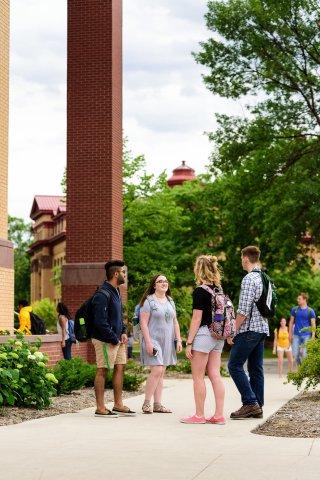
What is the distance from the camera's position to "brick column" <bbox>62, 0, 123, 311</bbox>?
2459 cm

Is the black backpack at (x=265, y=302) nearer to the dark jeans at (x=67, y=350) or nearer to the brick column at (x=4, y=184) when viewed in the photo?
the brick column at (x=4, y=184)

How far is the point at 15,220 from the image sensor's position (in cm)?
12938

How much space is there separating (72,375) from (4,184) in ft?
11.7

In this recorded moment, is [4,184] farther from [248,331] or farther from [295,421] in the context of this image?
[295,421]

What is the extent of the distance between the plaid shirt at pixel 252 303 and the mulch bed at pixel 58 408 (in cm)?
258

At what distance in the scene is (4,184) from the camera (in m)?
17.6

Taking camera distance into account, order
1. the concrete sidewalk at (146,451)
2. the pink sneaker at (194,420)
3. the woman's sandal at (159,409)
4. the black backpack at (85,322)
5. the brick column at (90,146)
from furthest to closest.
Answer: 1. the brick column at (90,146)
2. the woman's sandal at (159,409)
3. the black backpack at (85,322)
4. the pink sneaker at (194,420)
5. the concrete sidewalk at (146,451)

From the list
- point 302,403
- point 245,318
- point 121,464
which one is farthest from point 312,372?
point 121,464

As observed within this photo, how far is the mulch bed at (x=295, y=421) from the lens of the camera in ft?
35.0

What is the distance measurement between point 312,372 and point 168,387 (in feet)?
15.3

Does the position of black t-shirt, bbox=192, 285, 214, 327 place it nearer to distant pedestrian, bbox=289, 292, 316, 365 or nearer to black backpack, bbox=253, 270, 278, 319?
black backpack, bbox=253, 270, 278, 319

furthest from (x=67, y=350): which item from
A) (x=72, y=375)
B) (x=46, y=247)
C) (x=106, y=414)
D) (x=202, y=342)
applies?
(x=46, y=247)

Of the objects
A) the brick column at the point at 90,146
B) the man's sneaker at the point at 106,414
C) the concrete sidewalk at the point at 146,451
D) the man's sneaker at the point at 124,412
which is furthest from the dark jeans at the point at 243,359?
the brick column at the point at 90,146

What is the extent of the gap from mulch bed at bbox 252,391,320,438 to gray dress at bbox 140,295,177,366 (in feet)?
5.09
